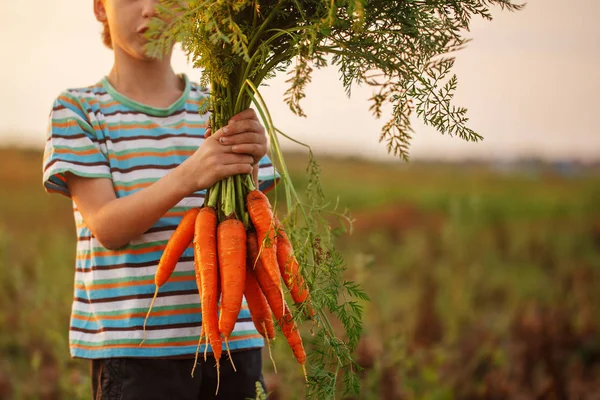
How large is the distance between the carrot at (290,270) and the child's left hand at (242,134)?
0.63 ft

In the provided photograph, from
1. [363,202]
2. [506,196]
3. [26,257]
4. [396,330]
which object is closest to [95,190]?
[396,330]

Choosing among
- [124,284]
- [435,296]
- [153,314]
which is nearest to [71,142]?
[124,284]

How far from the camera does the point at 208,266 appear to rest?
5.94ft

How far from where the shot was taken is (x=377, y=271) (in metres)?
6.44

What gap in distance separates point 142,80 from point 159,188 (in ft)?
1.63

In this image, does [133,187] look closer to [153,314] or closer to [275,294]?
[153,314]

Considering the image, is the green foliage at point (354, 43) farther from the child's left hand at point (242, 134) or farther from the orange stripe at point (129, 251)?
the orange stripe at point (129, 251)

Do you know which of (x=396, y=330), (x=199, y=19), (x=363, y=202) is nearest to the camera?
(x=199, y=19)

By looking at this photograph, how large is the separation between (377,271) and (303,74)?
481 cm

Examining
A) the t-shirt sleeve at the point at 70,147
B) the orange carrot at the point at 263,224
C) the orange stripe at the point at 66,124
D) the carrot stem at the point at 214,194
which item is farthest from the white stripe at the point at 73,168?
the orange carrot at the point at 263,224

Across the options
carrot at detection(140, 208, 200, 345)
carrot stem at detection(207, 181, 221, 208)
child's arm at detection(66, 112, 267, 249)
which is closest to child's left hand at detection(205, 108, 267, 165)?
child's arm at detection(66, 112, 267, 249)

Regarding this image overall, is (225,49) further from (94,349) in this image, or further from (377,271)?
Result: (377,271)

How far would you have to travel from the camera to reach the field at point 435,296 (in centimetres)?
349

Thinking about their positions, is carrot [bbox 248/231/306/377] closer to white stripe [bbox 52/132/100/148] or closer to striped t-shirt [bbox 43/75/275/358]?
striped t-shirt [bbox 43/75/275/358]
